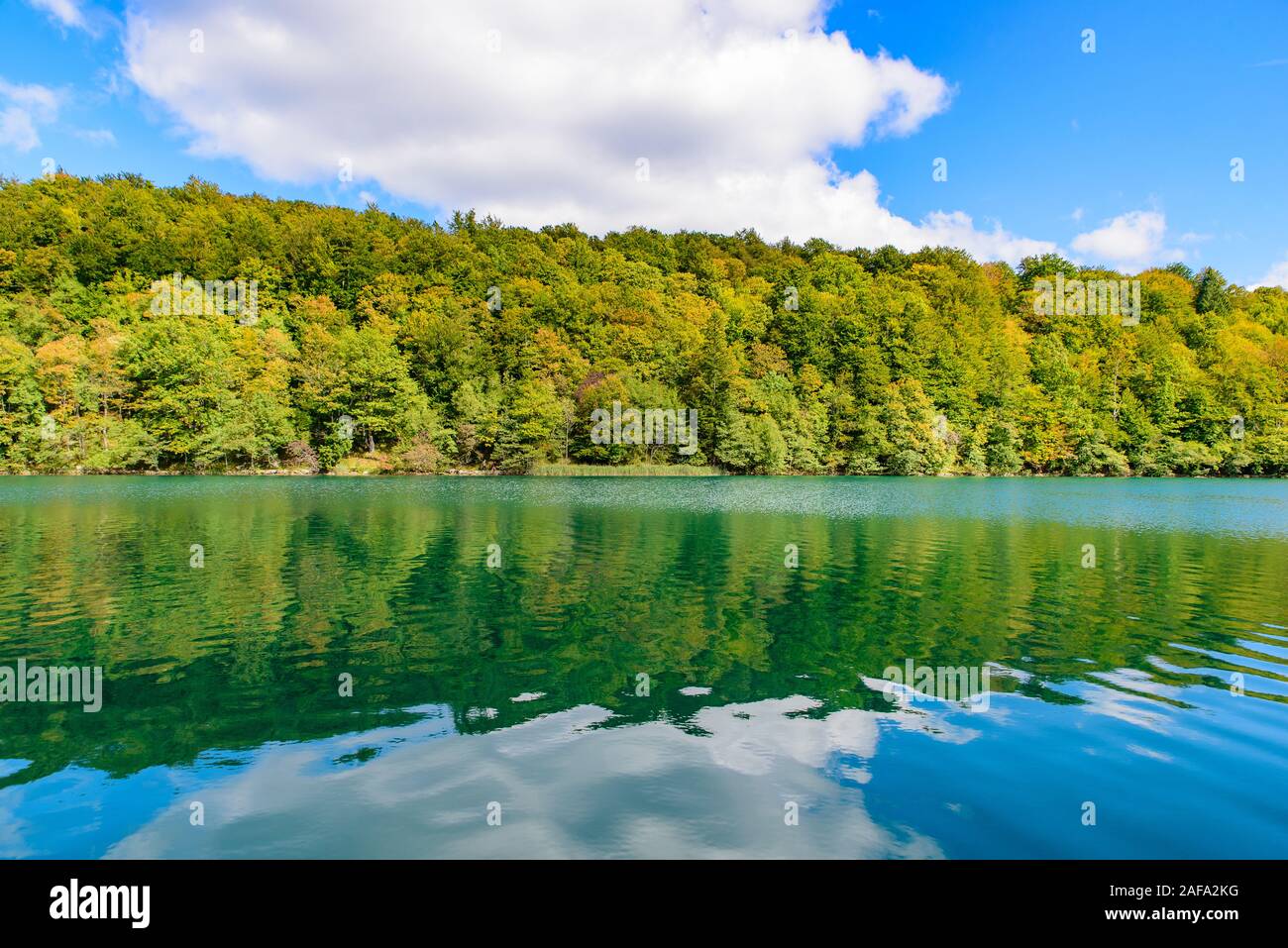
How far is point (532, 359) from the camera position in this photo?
91250mm

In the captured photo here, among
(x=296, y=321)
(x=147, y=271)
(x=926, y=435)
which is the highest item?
(x=147, y=271)

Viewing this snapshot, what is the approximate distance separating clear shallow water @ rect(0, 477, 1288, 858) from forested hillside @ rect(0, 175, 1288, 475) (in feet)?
192

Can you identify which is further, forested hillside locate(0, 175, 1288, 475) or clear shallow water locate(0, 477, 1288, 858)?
forested hillside locate(0, 175, 1288, 475)

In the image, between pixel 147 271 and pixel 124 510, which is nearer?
pixel 124 510

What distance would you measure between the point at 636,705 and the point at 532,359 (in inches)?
3326

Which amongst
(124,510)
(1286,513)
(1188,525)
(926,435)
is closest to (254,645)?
(124,510)

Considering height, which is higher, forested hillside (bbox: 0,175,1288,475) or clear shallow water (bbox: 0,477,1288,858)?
forested hillside (bbox: 0,175,1288,475)

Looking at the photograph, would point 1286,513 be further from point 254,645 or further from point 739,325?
point 739,325

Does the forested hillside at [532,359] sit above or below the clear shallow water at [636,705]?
above

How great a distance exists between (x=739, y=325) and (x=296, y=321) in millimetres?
60276

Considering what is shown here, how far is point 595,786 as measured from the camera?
24.4 feet

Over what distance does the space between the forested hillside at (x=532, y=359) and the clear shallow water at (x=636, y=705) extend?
192 feet

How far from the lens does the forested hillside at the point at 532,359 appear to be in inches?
2923

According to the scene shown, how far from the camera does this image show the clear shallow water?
22.1 ft
